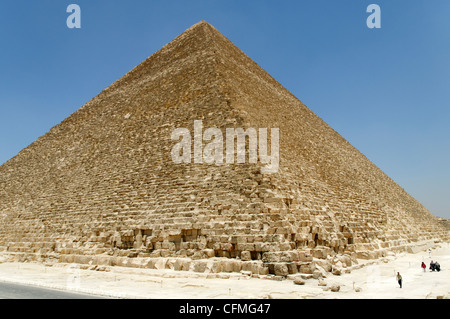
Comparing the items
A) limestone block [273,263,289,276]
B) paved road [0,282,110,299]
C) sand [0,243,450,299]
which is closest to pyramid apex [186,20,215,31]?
sand [0,243,450,299]

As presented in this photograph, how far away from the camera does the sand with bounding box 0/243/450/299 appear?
6652 millimetres

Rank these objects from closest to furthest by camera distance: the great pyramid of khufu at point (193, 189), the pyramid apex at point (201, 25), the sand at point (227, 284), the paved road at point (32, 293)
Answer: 1. the sand at point (227, 284)
2. the paved road at point (32, 293)
3. the great pyramid of khufu at point (193, 189)
4. the pyramid apex at point (201, 25)

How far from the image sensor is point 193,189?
10.8m

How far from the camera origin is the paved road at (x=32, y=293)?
677 cm

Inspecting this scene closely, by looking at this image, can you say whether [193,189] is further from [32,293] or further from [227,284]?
[32,293]
